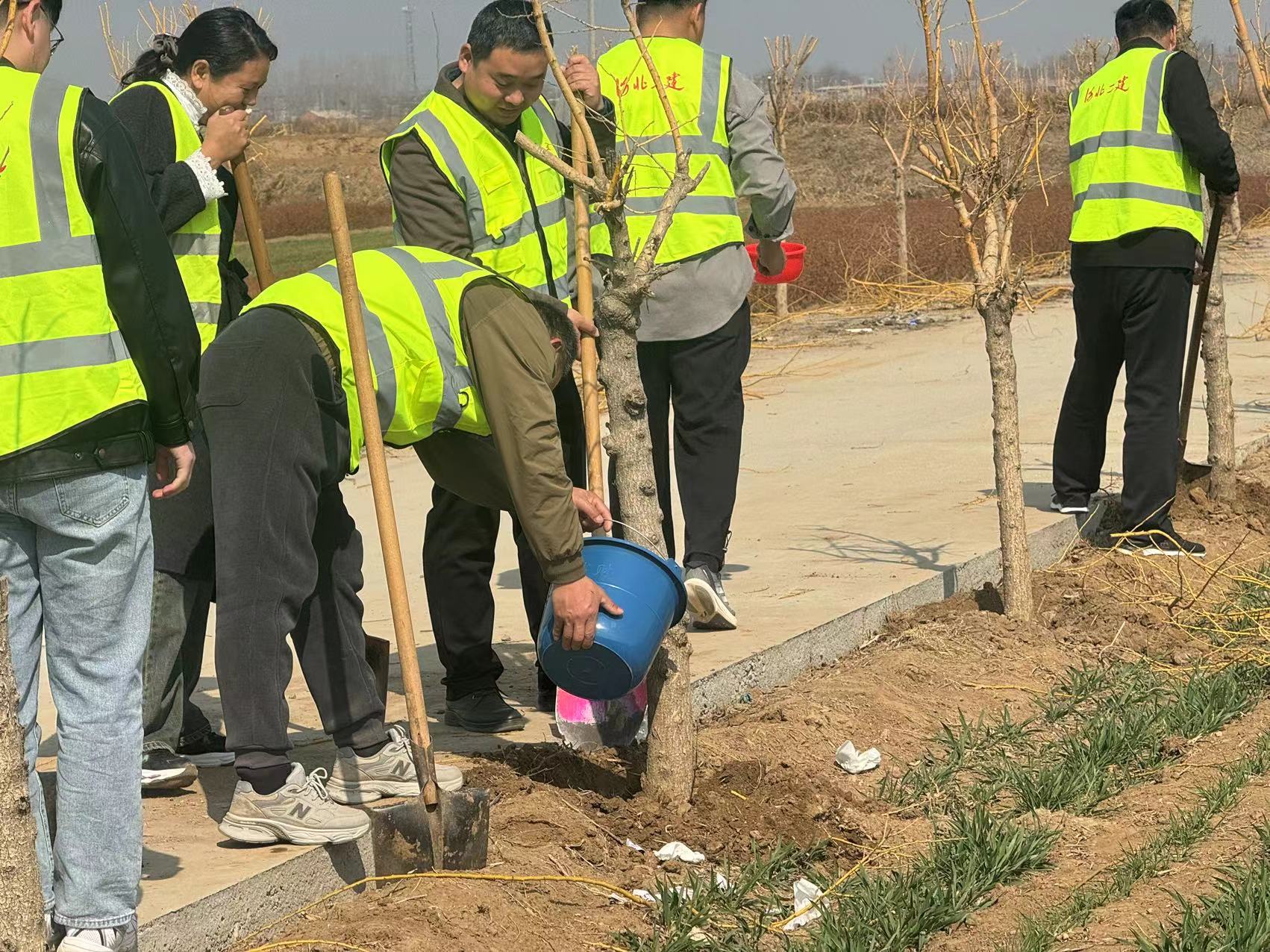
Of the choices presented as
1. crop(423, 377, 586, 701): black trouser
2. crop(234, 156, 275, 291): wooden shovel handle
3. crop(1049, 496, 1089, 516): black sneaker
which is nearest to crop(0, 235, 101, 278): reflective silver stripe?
crop(234, 156, 275, 291): wooden shovel handle

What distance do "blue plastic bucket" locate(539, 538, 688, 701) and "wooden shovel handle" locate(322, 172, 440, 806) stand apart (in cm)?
42

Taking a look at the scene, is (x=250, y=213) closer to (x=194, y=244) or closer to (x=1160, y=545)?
(x=194, y=244)

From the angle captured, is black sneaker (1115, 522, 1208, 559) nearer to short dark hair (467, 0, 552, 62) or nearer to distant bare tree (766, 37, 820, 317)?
short dark hair (467, 0, 552, 62)

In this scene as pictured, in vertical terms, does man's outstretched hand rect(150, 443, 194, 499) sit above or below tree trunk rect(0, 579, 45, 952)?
above

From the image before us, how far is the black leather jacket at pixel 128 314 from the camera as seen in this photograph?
3000mm

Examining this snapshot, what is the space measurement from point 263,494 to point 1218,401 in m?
5.65

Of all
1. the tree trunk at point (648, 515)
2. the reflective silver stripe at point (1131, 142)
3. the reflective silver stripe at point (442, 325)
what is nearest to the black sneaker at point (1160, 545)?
the reflective silver stripe at point (1131, 142)

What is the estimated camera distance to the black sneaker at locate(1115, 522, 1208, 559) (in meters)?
6.94

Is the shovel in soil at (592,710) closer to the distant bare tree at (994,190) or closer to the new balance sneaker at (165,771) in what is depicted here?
the new balance sneaker at (165,771)

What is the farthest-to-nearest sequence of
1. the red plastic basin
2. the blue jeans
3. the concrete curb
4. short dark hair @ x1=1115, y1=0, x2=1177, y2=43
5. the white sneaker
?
short dark hair @ x1=1115, y1=0, x2=1177, y2=43, the red plastic basin, the white sneaker, the concrete curb, the blue jeans

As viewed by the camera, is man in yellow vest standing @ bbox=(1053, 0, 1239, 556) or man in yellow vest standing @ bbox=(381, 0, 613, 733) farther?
man in yellow vest standing @ bbox=(1053, 0, 1239, 556)

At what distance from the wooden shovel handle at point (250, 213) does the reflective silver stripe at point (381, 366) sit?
110 cm

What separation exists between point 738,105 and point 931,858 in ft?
9.96

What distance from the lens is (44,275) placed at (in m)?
2.99
